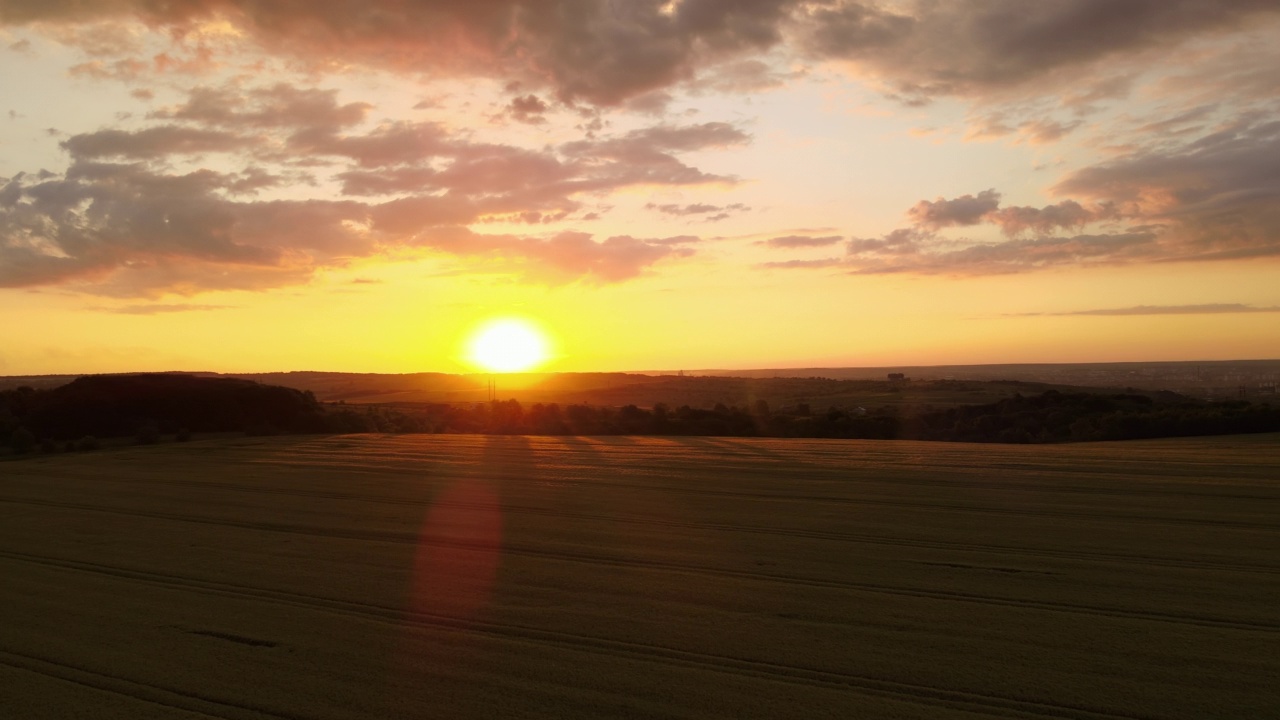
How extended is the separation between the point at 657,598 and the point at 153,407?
2477cm

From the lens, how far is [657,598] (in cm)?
668

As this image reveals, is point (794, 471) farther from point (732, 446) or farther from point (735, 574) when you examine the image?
point (735, 574)

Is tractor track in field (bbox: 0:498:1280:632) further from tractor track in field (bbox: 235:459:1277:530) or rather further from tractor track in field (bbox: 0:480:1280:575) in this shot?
tractor track in field (bbox: 235:459:1277:530)

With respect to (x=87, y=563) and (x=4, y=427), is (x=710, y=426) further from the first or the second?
(x=87, y=563)

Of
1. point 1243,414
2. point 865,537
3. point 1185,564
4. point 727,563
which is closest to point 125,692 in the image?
point 727,563

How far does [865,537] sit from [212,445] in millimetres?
18308

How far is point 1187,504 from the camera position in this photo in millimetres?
10492

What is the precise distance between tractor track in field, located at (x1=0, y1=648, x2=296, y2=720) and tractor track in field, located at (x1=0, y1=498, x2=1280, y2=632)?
3.61m

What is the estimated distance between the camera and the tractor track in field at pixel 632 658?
4531 mm

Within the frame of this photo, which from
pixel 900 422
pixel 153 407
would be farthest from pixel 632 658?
pixel 153 407

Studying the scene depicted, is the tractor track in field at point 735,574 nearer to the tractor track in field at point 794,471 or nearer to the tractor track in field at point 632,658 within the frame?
the tractor track in field at point 632,658

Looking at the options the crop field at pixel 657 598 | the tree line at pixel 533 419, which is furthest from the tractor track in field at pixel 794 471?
the tree line at pixel 533 419

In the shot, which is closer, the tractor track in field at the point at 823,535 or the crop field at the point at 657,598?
the crop field at the point at 657,598

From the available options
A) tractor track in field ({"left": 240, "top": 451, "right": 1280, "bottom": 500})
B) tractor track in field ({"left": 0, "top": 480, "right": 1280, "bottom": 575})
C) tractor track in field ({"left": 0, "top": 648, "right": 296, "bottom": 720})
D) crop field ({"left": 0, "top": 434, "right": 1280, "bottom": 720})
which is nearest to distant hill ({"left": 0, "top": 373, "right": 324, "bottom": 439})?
tractor track in field ({"left": 240, "top": 451, "right": 1280, "bottom": 500})
